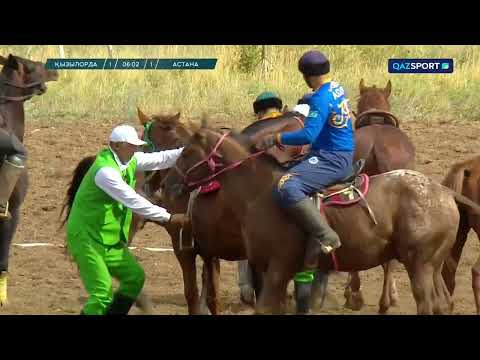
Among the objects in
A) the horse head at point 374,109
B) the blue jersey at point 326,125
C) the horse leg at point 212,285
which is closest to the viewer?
the blue jersey at point 326,125

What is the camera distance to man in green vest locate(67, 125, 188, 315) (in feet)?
27.5

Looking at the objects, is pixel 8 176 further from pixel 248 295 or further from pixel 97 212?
pixel 248 295

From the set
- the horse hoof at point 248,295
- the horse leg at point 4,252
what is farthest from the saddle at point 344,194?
the horse leg at point 4,252

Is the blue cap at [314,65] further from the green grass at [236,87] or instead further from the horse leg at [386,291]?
the green grass at [236,87]

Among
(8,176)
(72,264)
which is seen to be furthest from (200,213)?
(72,264)

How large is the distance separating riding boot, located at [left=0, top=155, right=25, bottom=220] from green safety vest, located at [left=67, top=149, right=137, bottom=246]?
7.03 feet

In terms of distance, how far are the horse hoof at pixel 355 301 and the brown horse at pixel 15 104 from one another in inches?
139

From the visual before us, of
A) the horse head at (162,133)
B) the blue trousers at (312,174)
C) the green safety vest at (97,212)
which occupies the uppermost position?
the horse head at (162,133)

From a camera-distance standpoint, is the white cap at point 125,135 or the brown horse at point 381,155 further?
the brown horse at point 381,155

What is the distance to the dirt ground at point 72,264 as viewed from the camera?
11203 mm

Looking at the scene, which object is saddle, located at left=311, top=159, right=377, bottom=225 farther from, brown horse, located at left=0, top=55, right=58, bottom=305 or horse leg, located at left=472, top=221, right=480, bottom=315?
brown horse, located at left=0, top=55, right=58, bottom=305

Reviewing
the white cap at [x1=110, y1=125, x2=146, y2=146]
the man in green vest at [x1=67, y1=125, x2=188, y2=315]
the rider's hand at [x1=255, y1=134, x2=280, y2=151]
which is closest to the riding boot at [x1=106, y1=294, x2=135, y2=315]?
the man in green vest at [x1=67, y1=125, x2=188, y2=315]

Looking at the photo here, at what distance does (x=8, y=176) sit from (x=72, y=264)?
2370 millimetres

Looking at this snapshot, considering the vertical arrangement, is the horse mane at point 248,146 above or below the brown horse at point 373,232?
above
